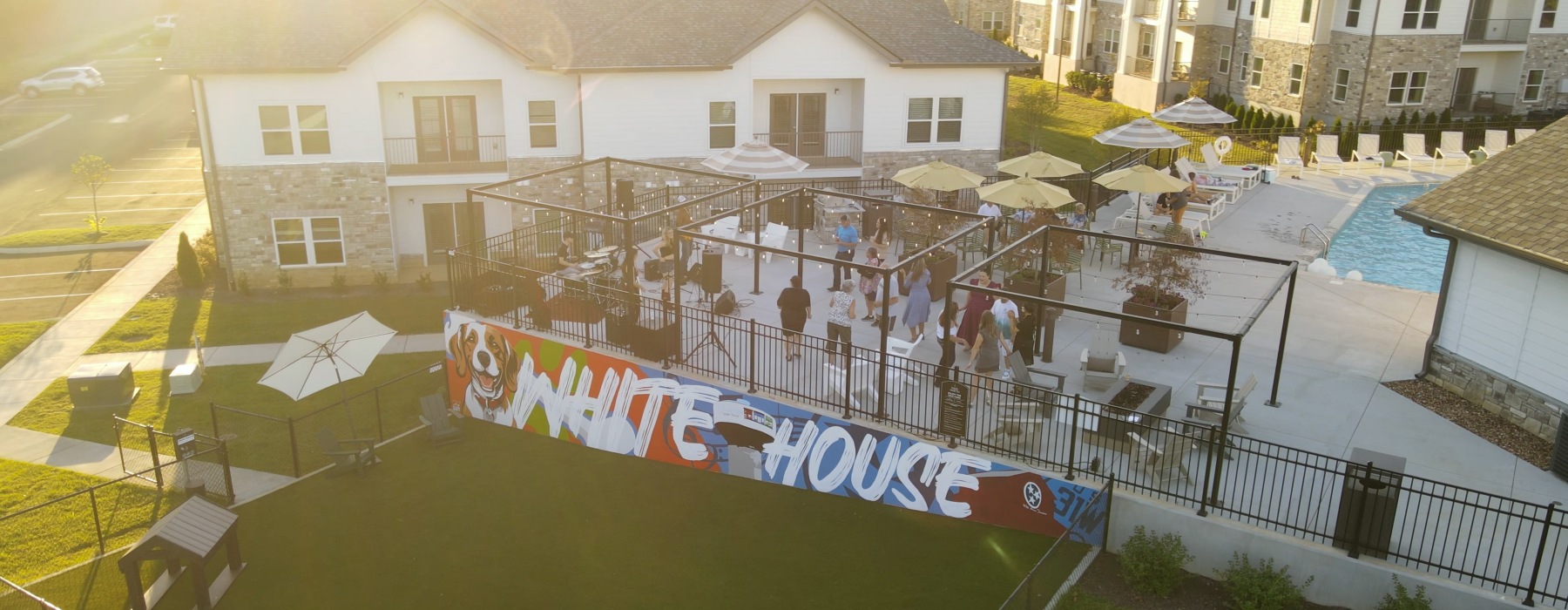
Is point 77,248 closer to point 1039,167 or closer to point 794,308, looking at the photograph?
point 794,308

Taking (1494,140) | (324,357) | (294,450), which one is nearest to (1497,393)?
(324,357)

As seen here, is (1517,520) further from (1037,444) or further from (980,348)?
(980,348)

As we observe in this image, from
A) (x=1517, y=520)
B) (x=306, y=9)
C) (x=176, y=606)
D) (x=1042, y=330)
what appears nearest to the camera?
(x=1517, y=520)

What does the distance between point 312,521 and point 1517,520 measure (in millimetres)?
17646

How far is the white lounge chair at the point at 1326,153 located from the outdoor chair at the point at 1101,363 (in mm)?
26347

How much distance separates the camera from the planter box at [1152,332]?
19734 mm

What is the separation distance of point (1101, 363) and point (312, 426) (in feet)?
49.4

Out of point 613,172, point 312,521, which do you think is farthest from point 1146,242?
point 613,172

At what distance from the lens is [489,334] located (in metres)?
21.4

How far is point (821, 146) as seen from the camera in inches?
1355

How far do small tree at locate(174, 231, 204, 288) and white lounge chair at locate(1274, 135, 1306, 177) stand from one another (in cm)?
3533

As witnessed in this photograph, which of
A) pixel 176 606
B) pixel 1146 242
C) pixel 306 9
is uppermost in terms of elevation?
pixel 306 9

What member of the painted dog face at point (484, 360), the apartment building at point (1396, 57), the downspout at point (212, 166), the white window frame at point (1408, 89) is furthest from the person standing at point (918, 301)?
the white window frame at point (1408, 89)

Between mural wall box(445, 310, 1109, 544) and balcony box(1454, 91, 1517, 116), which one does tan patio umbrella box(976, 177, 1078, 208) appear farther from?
balcony box(1454, 91, 1517, 116)
